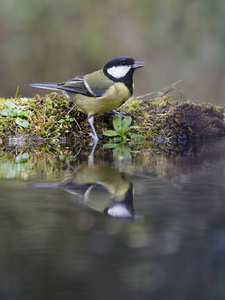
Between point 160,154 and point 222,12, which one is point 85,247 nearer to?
point 160,154

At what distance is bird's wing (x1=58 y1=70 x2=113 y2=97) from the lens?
15.9 feet

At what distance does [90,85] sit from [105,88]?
202 millimetres

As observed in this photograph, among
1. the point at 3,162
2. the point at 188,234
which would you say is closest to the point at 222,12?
the point at 3,162

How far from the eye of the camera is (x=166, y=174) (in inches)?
130

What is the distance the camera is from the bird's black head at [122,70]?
4.87 metres

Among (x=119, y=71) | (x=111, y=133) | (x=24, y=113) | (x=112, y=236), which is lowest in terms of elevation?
(x=112, y=236)

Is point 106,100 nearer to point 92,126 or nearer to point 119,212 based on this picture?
point 92,126

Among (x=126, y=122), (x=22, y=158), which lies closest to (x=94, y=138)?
(x=126, y=122)

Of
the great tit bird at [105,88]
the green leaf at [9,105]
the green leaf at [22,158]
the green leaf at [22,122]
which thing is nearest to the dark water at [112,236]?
the green leaf at [22,158]

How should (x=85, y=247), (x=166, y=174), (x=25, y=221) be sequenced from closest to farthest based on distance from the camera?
(x=85, y=247) → (x=25, y=221) → (x=166, y=174)

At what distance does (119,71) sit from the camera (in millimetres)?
4938

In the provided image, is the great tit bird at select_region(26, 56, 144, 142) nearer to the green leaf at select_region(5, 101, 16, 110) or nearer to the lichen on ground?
the lichen on ground

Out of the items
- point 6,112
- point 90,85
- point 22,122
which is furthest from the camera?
point 6,112

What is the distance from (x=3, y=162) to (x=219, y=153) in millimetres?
2097
